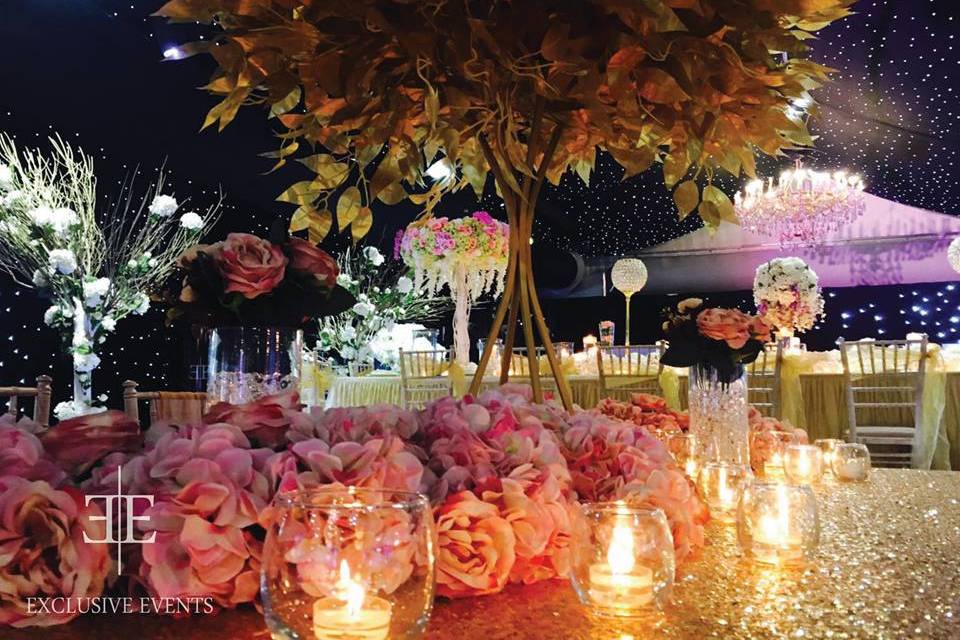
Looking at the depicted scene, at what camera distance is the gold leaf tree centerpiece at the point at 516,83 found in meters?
0.68


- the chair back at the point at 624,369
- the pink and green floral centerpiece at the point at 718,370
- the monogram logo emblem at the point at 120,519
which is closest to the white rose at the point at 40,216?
the chair back at the point at 624,369

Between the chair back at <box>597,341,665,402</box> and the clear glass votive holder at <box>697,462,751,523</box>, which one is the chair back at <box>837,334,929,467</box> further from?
the clear glass votive holder at <box>697,462,751,523</box>

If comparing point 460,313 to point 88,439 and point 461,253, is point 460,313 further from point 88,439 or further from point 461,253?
point 88,439

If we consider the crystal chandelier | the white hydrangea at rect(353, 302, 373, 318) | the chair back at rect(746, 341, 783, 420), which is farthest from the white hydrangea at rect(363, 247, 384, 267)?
the crystal chandelier

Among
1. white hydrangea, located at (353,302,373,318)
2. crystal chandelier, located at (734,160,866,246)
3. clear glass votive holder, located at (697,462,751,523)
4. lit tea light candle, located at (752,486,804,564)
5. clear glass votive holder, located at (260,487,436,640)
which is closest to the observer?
clear glass votive holder, located at (260,487,436,640)

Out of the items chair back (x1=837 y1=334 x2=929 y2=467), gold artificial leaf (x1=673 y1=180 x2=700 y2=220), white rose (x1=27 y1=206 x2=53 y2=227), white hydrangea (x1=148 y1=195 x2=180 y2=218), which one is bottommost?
chair back (x1=837 y1=334 x2=929 y2=467)

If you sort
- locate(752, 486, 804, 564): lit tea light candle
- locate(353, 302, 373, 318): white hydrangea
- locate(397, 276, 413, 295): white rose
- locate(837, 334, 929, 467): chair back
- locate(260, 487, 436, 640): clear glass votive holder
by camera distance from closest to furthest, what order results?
locate(260, 487, 436, 640): clear glass votive holder, locate(752, 486, 804, 564): lit tea light candle, locate(837, 334, 929, 467): chair back, locate(353, 302, 373, 318): white hydrangea, locate(397, 276, 413, 295): white rose

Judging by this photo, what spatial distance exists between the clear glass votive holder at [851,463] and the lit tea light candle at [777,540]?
0.57 metres

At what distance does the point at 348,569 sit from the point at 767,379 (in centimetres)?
404

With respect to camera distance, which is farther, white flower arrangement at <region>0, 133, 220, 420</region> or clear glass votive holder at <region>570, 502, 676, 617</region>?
white flower arrangement at <region>0, 133, 220, 420</region>

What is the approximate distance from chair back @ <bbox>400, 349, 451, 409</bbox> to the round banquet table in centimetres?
335

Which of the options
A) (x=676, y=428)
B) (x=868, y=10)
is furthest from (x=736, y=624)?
(x=868, y=10)

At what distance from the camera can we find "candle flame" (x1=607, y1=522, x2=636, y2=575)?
0.50 meters

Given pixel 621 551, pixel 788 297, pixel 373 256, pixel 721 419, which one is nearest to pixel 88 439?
pixel 621 551
